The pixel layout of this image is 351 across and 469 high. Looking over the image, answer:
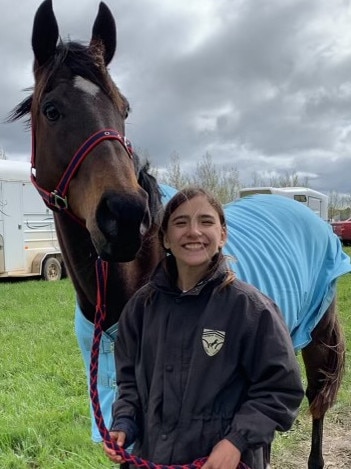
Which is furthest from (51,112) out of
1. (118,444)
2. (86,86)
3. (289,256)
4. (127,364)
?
(289,256)

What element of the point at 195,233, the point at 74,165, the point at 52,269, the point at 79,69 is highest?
the point at 79,69

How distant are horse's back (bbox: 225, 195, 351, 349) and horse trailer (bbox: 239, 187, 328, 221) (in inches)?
612

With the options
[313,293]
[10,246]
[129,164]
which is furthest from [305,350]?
[10,246]

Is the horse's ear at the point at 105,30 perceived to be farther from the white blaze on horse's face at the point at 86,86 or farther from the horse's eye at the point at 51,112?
the horse's eye at the point at 51,112

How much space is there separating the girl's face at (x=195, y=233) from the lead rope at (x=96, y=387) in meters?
0.44

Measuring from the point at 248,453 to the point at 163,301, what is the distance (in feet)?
1.62

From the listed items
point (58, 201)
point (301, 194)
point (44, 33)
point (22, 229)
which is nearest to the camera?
point (58, 201)

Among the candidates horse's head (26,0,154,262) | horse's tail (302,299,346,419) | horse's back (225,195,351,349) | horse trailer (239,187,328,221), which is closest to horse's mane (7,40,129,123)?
horse's head (26,0,154,262)

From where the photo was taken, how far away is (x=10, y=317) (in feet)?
22.6

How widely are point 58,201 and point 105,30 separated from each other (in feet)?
2.74

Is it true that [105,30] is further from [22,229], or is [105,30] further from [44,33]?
[22,229]

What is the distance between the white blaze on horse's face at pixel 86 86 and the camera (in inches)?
71.8

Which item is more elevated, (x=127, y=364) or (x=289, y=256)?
(x=289, y=256)

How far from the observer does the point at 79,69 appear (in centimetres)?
187
